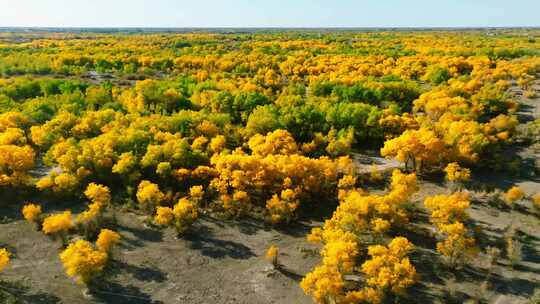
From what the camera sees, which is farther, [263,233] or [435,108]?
[435,108]

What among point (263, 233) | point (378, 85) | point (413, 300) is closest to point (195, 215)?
point (263, 233)

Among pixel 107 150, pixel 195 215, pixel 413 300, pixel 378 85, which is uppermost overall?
pixel 378 85

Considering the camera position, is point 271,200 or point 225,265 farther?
point 271,200

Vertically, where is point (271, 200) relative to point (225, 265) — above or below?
above

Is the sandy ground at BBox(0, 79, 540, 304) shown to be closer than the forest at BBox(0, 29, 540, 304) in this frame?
Yes

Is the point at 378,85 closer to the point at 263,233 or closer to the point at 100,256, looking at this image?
the point at 263,233

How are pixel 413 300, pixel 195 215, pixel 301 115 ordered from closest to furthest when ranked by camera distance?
pixel 413 300 < pixel 195 215 < pixel 301 115

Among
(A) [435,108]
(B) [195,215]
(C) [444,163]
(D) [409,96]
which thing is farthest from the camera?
(D) [409,96]

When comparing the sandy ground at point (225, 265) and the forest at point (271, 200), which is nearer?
the sandy ground at point (225, 265)
